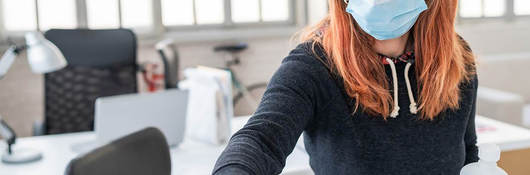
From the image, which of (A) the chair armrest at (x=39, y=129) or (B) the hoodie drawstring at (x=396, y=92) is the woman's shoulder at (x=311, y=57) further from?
(A) the chair armrest at (x=39, y=129)

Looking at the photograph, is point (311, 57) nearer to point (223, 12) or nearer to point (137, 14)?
point (137, 14)

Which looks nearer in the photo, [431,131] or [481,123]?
[431,131]

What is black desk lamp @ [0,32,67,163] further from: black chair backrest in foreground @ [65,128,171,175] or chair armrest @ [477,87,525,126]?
chair armrest @ [477,87,525,126]

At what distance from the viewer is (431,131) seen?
125cm

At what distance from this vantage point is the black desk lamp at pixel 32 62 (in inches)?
82.3

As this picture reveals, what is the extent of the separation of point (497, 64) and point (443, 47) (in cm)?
335

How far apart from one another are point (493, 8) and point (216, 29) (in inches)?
99.2

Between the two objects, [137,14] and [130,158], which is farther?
[137,14]

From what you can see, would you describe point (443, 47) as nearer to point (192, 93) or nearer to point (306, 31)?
point (306, 31)

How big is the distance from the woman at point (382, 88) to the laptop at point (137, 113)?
974 millimetres

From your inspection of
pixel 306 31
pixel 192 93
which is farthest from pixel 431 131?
pixel 192 93

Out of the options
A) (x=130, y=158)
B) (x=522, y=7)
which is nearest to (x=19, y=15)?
(x=130, y=158)

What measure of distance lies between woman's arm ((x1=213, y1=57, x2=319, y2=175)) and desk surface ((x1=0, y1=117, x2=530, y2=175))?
86 cm

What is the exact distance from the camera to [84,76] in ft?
10.1
